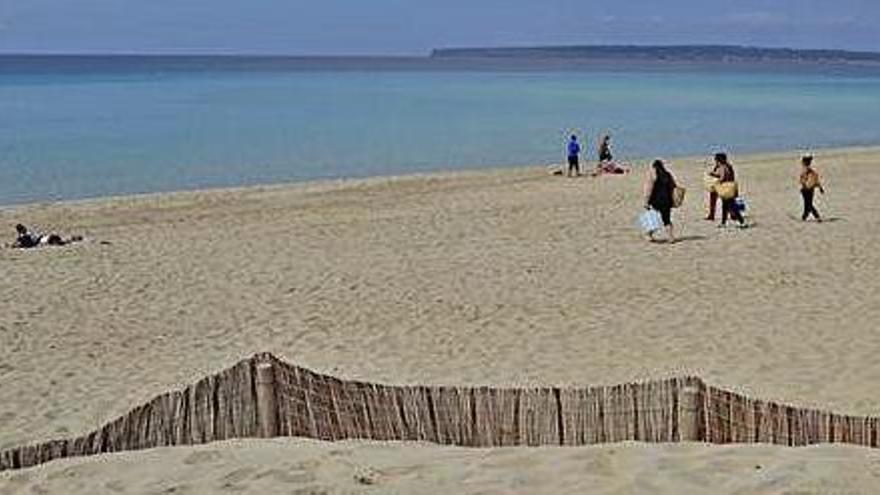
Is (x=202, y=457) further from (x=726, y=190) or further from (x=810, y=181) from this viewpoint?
(x=810, y=181)

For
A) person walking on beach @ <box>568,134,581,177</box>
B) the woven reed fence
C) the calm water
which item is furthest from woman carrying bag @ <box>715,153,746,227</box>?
the calm water

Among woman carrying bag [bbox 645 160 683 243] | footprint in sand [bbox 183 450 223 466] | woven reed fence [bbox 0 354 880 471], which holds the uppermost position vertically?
woman carrying bag [bbox 645 160 683 243]

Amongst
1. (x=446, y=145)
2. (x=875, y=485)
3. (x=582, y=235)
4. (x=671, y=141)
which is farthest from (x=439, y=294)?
(x=671, y=141)

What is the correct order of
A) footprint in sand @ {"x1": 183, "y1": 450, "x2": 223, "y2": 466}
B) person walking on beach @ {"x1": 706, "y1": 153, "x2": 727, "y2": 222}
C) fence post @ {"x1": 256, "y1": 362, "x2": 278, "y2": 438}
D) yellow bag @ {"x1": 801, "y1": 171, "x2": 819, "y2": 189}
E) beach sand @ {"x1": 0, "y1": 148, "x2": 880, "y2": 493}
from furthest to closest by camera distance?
yellow bag @ {"x1": 801, "y1": 171, "x2": 819, "y2": 189} → person walking on beach @ {"x1": 706, "y1": 153, "x2": 727, "y2": 222} → fence post @ {"x1": 256, "y1": 362, "x2": 278, "y2": 438} → footprint in sand @ {"x1": 183, "y1": 450, "x2": 223, "y2": 466} → beach sand @ {"x1": 0, "y1": 148, "x2": 880, "y2": 493}

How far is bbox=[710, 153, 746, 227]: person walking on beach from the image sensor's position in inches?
778

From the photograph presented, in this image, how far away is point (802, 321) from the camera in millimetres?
12492

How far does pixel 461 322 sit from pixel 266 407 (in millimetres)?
6253

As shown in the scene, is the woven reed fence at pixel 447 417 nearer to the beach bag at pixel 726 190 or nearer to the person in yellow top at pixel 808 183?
the beach bag at pixel 726 190

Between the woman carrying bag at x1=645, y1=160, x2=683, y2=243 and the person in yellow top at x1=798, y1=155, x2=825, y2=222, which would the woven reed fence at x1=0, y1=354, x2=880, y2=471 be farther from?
the person in yellow top at x1=798, y1=155, x2=825, y2=222

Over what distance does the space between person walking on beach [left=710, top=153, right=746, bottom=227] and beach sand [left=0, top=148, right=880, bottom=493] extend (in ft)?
1.13

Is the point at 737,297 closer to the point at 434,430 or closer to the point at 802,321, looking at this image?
the point at 802,321

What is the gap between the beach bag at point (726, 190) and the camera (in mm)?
19781

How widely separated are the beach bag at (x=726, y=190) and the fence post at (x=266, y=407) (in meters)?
14.0

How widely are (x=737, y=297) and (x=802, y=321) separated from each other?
4.99 ft
